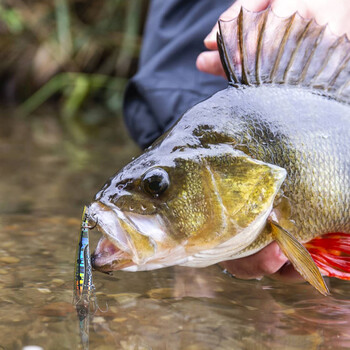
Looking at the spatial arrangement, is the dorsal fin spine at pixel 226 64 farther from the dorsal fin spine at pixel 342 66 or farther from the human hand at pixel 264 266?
the human hand at pixel 264 266

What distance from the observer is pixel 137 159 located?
1.46m

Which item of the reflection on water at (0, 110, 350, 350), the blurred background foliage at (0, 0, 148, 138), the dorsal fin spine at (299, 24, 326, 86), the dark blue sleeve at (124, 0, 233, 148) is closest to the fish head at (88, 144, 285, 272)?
the reflection on water at (0, 110, 350, 350)

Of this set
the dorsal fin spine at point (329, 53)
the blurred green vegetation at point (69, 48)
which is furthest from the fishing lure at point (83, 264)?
→ the blurred green vegetation at point (69, 48)

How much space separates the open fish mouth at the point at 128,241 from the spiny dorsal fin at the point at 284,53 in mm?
516

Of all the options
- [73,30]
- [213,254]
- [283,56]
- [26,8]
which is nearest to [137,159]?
[213,254]

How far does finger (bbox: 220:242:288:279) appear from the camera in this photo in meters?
1.54

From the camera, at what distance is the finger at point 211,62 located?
1.97 meters

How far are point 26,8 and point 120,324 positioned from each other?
8.20 m

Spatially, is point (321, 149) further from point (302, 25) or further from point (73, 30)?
point (73, 30)

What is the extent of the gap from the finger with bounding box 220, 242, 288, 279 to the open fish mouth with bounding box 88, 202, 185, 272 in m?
0.29

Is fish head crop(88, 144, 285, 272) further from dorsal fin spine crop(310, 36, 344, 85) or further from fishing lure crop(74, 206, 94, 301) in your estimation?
dorsal fin spine crop(310, 36, 344, 85)

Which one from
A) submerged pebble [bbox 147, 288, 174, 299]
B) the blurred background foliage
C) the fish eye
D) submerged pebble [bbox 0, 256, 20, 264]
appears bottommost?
the blurred background foliage

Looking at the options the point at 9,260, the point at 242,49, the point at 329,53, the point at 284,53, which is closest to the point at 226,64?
the point at 242,49

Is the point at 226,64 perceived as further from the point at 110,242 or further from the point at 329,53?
the point at 110,242
